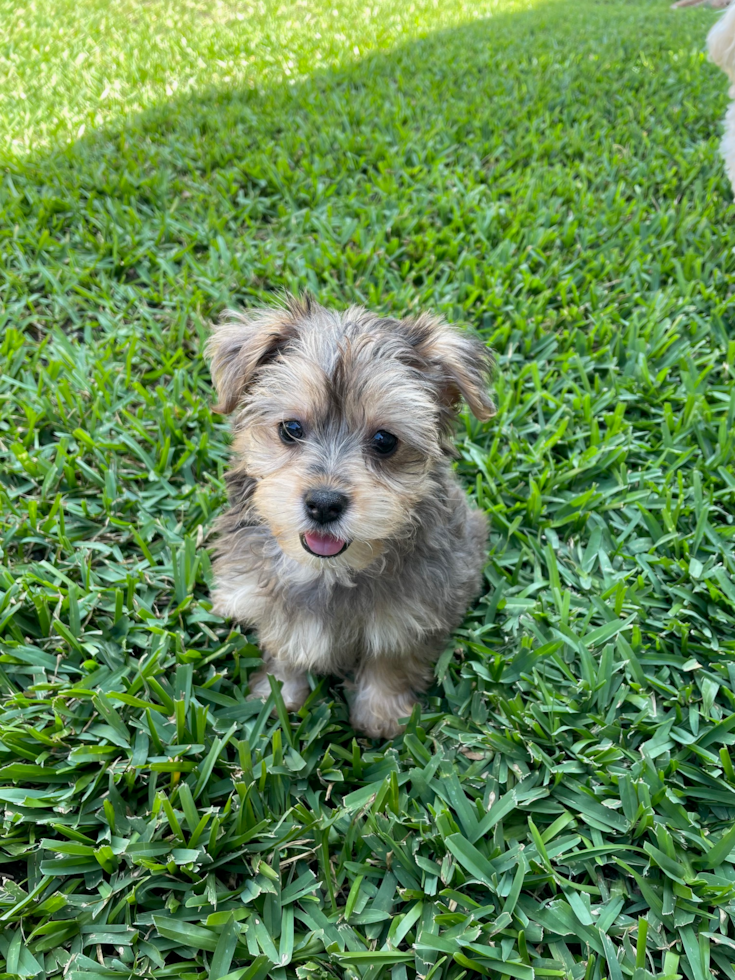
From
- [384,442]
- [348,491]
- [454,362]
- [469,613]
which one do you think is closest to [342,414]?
[384,442]

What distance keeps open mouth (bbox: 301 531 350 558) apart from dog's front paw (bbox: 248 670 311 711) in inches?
33.8

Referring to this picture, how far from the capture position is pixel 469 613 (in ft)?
9.91

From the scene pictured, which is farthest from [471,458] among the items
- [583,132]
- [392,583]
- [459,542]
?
[583,132]

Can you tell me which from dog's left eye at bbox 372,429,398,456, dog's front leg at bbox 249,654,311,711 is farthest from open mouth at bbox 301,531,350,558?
dog's front leg at bbox 249,654,311,711

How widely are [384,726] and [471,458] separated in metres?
1.49

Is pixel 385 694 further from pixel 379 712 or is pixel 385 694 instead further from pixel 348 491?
pixel 348 491

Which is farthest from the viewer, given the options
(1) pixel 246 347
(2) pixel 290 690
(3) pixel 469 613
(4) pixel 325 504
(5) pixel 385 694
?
(3) pixel 469 613

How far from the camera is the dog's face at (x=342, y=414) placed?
6.75ft

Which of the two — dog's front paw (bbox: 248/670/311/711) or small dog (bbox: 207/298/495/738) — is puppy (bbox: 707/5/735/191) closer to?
small dog (bbox: 207/298/495/738)

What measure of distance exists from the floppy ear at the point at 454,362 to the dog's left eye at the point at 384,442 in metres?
0.29

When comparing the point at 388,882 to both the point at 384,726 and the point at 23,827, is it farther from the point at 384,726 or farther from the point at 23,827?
the point at 23,827

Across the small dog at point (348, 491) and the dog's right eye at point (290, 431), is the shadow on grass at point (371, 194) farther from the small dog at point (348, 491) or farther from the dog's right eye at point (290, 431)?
the dog's right eye at point (290, 431)

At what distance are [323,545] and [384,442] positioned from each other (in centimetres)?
42

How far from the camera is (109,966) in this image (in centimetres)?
202
